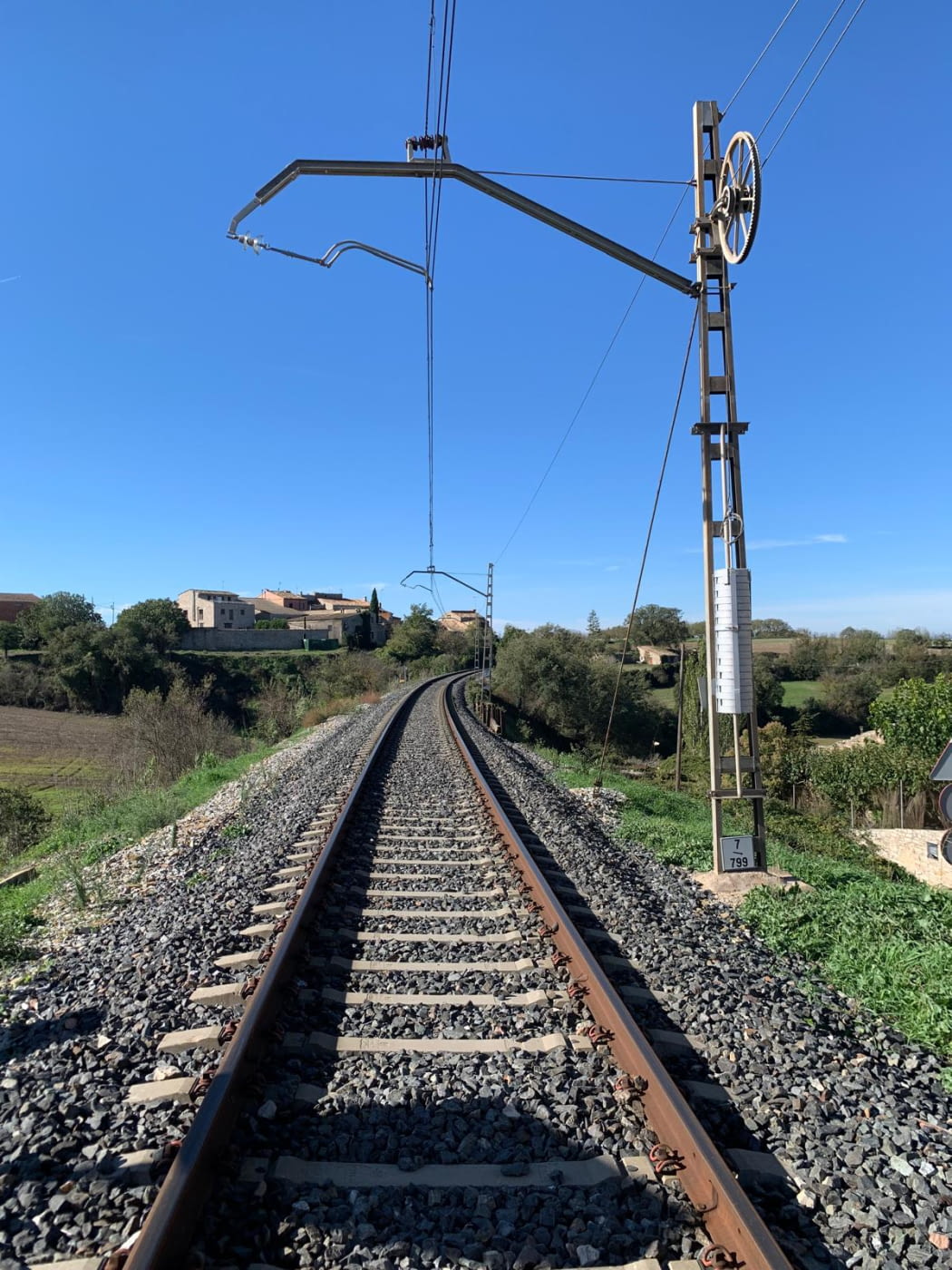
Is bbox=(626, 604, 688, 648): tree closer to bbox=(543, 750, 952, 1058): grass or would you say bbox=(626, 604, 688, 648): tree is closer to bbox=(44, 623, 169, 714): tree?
bbox=(44, 623, 169, 714): tree

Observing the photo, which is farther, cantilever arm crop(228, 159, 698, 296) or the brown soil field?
the brown soil field

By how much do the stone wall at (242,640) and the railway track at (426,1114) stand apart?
86.2 m

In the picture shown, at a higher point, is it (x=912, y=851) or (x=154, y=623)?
(x=154, y=623)

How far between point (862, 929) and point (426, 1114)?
3.58 meters

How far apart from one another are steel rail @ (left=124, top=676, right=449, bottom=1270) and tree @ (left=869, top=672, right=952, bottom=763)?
23.6m

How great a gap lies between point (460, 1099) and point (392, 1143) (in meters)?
0.40

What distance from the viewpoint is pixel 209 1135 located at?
279 cm

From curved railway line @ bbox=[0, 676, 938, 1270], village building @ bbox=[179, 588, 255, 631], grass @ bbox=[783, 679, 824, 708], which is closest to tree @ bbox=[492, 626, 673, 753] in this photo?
grass @ bbox=[783, 679, 824, 708]

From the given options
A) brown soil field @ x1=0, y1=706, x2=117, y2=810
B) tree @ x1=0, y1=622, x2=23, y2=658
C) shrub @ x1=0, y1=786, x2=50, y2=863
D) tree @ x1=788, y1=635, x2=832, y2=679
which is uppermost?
tree @ x1=0, y1=622, x2=23, y2=658

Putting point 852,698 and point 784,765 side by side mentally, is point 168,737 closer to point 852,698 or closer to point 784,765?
point 784,765

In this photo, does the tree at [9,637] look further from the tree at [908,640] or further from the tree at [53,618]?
the tree at [908,640]

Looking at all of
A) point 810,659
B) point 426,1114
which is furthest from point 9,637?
point 426,1114

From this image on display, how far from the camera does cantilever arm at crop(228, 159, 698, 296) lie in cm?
712

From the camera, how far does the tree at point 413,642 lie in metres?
85.0
